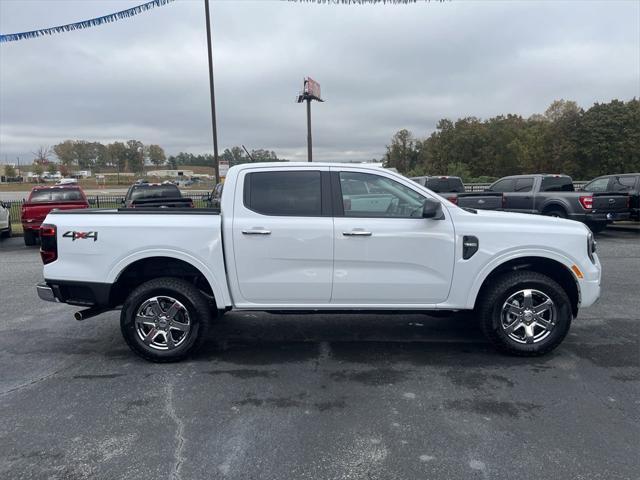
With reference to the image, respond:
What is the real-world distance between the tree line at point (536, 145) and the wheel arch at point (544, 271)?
3939 cm

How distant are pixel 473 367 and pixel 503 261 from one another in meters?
1.03

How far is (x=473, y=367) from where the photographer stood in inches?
183

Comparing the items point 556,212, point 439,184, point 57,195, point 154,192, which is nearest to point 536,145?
point 439,184

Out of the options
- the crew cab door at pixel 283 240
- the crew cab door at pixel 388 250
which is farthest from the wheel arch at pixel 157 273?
the crew cab door at pixel 388 250

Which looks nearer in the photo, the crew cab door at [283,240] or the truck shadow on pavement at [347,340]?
the crew cab door at [283,240]

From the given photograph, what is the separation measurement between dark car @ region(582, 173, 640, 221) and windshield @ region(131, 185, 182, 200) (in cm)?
1301

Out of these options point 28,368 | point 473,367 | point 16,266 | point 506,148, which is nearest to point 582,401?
point 473,367

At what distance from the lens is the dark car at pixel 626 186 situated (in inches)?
549

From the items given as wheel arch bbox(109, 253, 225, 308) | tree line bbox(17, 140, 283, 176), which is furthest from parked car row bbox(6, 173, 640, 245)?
tree line bbox(17, 140, 283, 176)

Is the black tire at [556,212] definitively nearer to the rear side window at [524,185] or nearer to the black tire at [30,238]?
the rear side window at [524,185]

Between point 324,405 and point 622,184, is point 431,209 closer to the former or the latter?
point 324,405

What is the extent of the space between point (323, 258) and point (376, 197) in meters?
0.77

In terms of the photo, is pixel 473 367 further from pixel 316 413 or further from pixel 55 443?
pixel 55 443

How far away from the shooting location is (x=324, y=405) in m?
3.89
